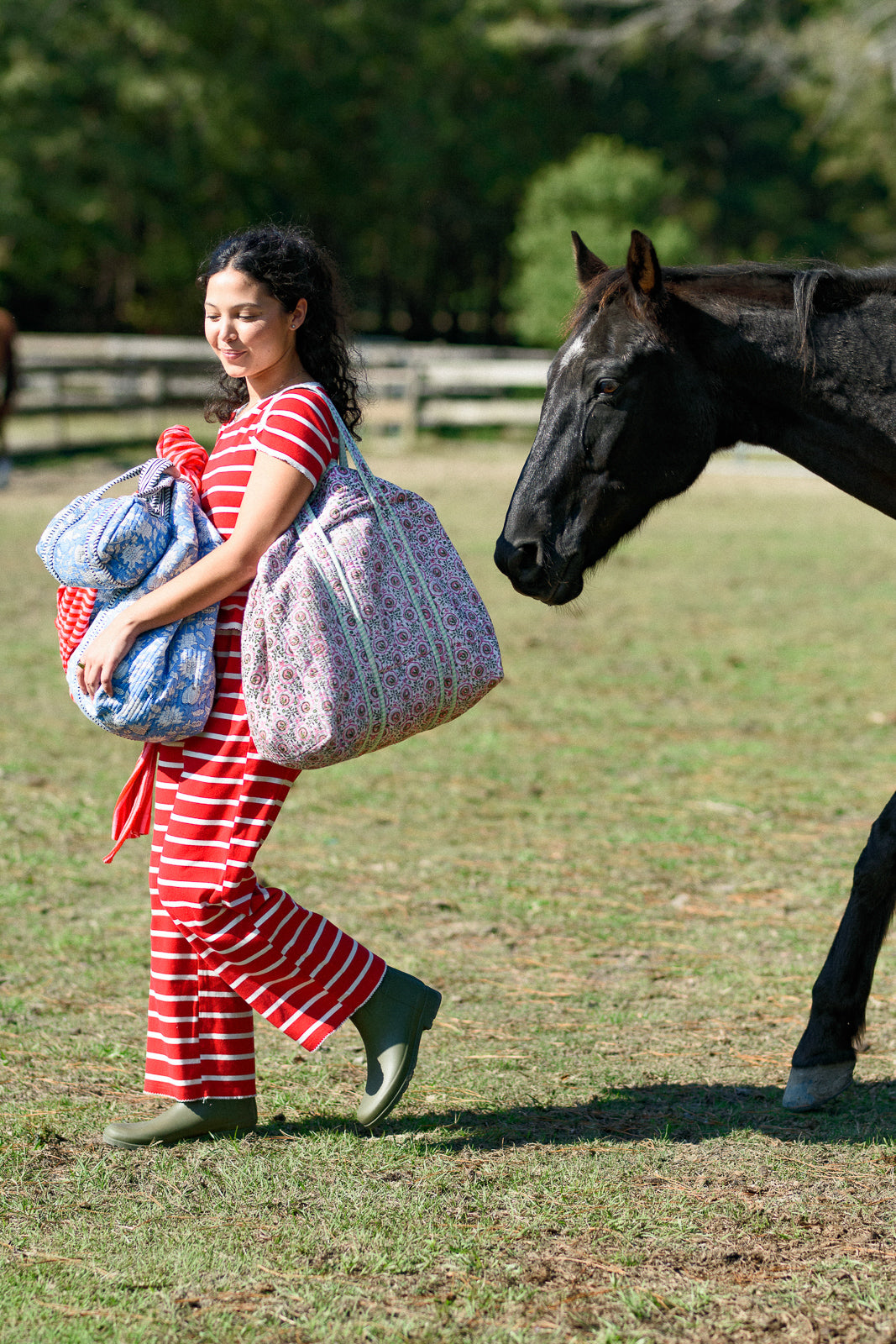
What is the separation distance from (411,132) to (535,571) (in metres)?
41.1

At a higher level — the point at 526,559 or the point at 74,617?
the point at 526,559

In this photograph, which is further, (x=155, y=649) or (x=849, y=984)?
(x=849, y=984)

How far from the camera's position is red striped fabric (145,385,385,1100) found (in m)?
2.78

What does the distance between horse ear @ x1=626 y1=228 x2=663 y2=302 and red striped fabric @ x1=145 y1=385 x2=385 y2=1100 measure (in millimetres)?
779

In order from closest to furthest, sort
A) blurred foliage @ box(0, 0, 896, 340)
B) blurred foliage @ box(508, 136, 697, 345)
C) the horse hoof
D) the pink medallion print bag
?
1. the pink medallion print bag
2. the horse hoof
3. blurred foliage @ box(508, 136, 697, 345)
4. blurred foliage @ box(0, 0, 896, 340)

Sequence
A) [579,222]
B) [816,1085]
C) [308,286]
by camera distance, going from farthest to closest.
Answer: [579,222] → [816,1085] → [308,286]

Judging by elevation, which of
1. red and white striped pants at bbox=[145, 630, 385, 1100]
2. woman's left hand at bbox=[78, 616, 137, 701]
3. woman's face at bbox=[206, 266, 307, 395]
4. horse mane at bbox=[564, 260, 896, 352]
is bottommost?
red and white striped pants at bbox=[145, 630, 385, 1100]

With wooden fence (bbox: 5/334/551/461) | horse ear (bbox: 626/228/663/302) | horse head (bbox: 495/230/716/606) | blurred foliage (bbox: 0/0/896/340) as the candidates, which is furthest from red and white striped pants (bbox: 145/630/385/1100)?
blurred foliage (bbox: 0/0/896/340)

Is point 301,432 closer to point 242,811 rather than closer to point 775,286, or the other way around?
point 242,811

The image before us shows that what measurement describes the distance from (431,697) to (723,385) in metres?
1.12

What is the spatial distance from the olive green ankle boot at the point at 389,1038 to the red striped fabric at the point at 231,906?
0.14 ft

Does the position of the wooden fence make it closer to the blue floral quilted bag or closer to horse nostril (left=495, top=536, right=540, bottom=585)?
horse nostril (left=495, top=536, right=540, bottom=585)

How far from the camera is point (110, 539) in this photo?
2711 millimetres

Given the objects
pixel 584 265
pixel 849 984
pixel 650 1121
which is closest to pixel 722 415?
pixel 584 265
